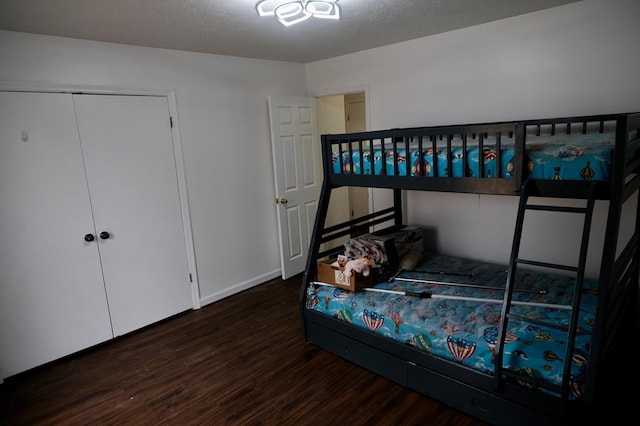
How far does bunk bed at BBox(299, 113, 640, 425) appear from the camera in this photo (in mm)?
1757

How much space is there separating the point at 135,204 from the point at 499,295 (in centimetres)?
291

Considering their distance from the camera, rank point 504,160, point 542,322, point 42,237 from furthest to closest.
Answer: point 42,237 < point 504,160 < point 542,322

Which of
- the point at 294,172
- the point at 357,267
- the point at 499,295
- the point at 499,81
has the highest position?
the point at 499,81

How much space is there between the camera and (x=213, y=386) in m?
2.57

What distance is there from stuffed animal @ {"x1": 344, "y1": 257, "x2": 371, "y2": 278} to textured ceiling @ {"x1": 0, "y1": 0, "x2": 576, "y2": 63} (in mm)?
1715

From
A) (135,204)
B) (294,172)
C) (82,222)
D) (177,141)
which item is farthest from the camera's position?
(294,172)

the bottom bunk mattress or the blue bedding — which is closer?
the blue bedding

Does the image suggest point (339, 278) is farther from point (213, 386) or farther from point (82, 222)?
point (82, 222)

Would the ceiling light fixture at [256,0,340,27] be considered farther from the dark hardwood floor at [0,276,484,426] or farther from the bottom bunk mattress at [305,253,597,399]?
the dark hardwood floor at [0,276,484,426]

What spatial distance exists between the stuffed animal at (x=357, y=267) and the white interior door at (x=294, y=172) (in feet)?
5.03

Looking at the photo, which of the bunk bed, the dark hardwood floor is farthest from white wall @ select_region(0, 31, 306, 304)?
the bunk bed

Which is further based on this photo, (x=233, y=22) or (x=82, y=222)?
(x=82, y=222)

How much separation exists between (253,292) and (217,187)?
3.81ft

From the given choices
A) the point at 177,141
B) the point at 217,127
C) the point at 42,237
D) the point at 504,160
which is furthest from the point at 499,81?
the point at 42,237
